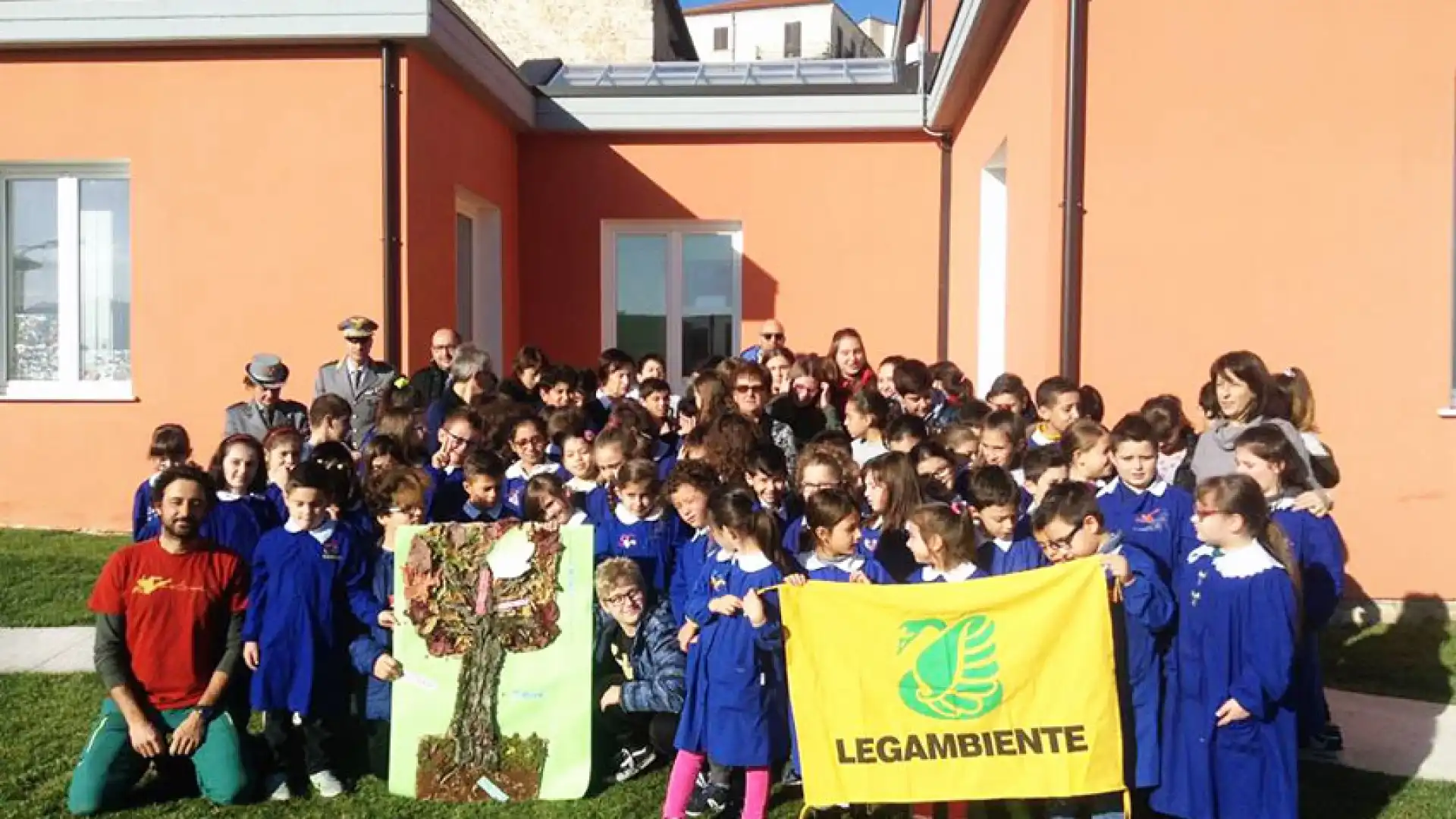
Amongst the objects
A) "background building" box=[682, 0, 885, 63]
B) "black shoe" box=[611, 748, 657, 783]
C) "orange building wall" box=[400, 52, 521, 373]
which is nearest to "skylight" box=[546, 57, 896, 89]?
"orange building wall" box=[400, 52, 521, 373]

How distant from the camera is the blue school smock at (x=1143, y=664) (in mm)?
4305

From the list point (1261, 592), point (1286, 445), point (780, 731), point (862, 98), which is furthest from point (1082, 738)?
point (862, 98)

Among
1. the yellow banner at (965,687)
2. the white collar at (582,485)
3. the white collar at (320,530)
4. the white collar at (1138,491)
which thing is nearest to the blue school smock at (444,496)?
the white collar at (582,485)

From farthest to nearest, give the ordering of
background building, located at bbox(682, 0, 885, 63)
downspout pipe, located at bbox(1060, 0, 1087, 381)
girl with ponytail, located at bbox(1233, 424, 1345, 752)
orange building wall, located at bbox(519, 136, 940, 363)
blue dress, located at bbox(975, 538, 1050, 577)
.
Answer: background building, located at bbox(682, 0, 885, 63) → orange building wall, located at bbox(519, 136, 940, 363) → downspout pipe, located at bbox(1060, 0, 1087, 381) → girl with ponytail, located at bbox(1233, 424, 1345, 752) → blue dress, located at bbox(975, 538, 1050, 577)

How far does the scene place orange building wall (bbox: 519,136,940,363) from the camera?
12.3 meters

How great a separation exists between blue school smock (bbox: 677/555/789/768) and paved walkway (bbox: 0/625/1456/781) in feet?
8.97

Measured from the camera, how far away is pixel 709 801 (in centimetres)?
473

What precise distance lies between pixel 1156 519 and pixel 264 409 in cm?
511

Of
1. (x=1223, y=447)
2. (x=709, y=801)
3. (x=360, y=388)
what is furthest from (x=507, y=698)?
(x=360, y=388)

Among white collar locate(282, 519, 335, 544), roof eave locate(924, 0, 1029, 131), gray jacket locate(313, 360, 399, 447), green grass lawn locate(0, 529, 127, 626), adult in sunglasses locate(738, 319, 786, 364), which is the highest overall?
roof eave locate(924, 0, 1029, 131)

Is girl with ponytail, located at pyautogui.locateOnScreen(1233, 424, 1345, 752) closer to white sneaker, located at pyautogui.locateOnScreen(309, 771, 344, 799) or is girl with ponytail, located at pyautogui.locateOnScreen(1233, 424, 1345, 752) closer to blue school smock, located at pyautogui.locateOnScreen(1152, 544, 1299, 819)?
blue school smock, located at pyautogui.locateOnScreen(1152, 544, 1299, 819)

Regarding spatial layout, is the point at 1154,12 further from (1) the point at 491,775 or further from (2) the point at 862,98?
(1) the point at 491,775

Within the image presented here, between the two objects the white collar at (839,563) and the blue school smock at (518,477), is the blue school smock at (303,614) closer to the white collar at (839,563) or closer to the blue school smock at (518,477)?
the blue school smock at (518,477)

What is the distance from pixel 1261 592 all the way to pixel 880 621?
129 cm
